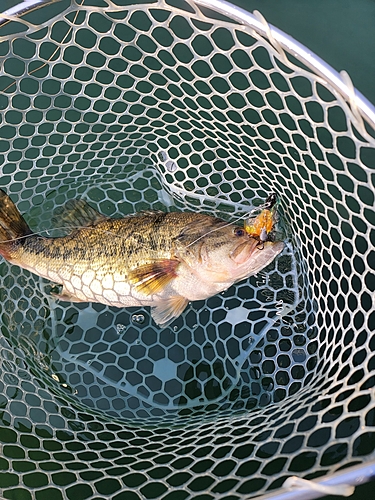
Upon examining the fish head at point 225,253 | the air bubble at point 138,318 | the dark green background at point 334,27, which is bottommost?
the air bubble at point 138,318

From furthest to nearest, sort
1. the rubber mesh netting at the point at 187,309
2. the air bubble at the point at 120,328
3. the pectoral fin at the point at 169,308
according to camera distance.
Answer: the air bubble at the point at 120,328 → the pectoral fin at the point at 169,308 → the rubber mesh netting at the point at 187,309

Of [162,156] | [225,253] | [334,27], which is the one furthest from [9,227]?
[334,27]

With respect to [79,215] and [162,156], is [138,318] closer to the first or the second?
[79,215]

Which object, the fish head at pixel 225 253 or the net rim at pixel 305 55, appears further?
the fish head at pixel 225 253

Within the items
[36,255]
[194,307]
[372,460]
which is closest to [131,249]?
[36,255]

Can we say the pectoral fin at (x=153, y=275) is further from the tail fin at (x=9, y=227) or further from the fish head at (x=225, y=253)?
the tail fin at (x=9, y=227)

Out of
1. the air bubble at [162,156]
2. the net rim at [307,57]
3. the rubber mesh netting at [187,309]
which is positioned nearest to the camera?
the net rim at [307,57]

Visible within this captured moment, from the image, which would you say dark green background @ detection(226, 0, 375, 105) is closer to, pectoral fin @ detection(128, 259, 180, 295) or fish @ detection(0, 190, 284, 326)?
fish @ detection(0, 190, 284, 326)

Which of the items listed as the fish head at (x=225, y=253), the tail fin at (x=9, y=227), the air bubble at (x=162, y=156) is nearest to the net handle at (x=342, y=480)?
the fish head at (x=225, y=253)
